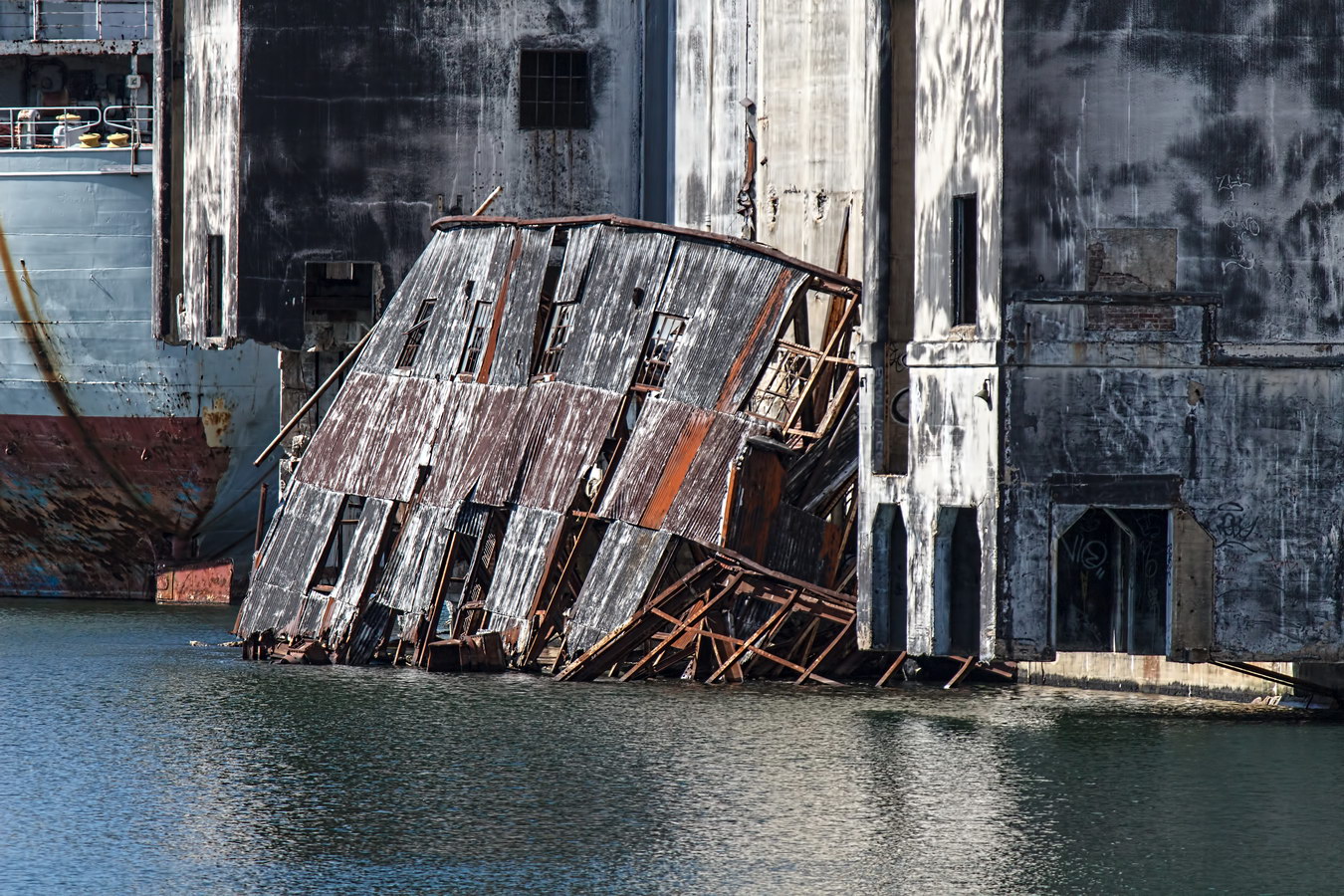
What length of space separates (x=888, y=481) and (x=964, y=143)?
344 centimetres

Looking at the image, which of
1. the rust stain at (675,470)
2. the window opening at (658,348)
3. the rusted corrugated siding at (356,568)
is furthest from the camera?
the rusted corrugated siding at (356,568)

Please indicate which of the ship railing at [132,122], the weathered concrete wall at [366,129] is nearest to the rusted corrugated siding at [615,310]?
the weathered concrete wall at [366,129]

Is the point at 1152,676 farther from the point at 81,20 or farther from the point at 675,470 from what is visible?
the point at 81,20

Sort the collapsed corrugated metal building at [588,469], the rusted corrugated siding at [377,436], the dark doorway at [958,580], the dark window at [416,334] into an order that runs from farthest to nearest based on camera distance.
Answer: the dark window at [416,334] < the rusted corrugated siding at [377,436] < the collapsed corrugated metal building at [588,469] < the dark doorway at [958,580]

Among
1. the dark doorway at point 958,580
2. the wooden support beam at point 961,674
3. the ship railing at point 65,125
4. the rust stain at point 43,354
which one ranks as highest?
the ship railing at point 65,125

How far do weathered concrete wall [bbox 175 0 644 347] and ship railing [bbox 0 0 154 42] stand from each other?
9313mm

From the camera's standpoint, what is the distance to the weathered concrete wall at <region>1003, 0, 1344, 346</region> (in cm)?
2106

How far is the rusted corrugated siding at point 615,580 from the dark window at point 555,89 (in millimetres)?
11388

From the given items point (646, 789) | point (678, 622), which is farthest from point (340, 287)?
point (646, 789)

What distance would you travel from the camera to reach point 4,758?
20.0 m

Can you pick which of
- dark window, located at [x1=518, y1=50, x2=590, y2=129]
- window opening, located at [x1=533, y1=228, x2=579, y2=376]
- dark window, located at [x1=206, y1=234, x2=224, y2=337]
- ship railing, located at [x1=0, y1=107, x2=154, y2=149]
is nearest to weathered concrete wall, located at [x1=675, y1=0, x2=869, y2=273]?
dark window, located at [x1=518, y1=50, x2=590, y2=129]

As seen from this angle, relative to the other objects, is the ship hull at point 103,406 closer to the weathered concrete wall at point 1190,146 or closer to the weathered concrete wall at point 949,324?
the weathered concrete wall at point 949,324

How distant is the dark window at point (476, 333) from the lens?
2911cm

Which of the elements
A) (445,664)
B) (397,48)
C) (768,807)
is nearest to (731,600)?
(445,664)
